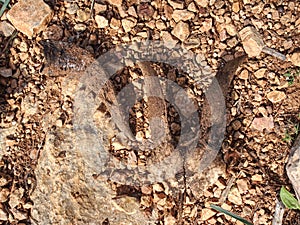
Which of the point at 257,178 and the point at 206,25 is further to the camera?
the point at 206,25

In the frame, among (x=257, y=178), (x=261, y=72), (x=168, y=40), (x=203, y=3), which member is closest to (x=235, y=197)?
(x=257, y=178)

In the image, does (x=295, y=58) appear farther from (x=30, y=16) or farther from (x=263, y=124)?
(x=30, y=16)

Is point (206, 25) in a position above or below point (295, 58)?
above

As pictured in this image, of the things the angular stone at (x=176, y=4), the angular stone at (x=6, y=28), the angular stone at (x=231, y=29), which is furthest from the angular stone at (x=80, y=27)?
the angular stone at (x=231, y=29)

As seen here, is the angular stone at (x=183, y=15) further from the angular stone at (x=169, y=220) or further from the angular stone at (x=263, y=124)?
the angular stone at (x=169, y=220)

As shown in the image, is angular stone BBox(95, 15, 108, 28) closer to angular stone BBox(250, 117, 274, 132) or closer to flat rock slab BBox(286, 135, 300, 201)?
angular stone BBox(250, 117, 274, 132)

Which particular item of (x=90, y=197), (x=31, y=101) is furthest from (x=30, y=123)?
(x=90, y=197)

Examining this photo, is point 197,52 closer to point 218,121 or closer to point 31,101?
point 218,121
